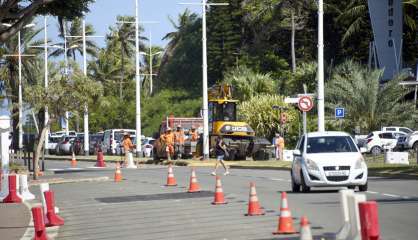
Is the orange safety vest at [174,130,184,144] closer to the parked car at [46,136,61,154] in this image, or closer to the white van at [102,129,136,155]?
the white van at [102,129,136,155]

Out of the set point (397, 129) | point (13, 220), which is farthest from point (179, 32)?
point (13, 220)

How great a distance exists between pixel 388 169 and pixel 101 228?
769 inches

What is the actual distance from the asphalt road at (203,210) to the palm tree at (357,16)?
4925cm

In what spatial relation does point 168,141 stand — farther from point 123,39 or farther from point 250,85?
point 123,39

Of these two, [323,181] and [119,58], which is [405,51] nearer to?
[119,58]

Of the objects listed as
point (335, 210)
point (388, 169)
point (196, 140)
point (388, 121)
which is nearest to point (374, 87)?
point (388, 121)

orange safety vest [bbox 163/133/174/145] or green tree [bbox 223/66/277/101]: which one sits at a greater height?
green tree [bbox 223/66/277/101]

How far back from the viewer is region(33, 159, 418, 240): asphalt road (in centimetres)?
1612

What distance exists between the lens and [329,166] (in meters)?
23.6

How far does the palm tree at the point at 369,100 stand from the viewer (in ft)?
206

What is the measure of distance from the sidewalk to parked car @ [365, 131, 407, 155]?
34.7m

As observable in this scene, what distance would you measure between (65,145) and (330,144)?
5091 centimetres

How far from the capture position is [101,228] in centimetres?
1780

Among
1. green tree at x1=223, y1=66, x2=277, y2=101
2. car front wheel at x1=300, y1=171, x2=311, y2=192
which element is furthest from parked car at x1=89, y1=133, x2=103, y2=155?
car front wheel at x1=300, y1=171, x2=311, y2=192
